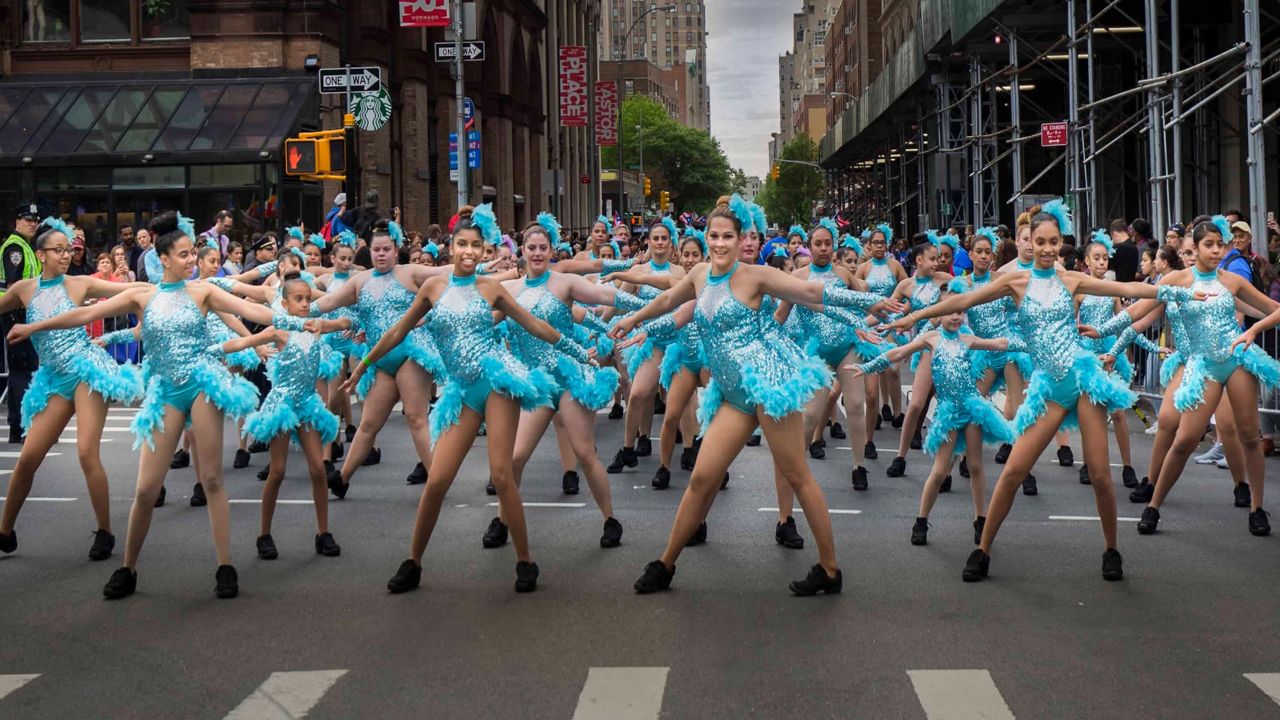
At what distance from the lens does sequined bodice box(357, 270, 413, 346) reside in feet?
37.7

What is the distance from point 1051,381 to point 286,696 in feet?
15.0

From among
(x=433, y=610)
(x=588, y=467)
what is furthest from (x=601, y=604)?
(x=588, y=467)

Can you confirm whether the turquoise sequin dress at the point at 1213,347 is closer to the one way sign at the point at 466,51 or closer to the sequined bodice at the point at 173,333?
the sequined bodice at the point at 173,333

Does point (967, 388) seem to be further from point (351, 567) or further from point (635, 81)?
point (635, 81)

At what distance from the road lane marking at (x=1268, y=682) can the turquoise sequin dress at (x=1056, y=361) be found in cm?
225

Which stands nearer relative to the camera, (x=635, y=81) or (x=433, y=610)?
(x=433, y=610)

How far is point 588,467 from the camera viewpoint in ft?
30.8

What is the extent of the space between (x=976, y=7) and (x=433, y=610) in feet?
86.3

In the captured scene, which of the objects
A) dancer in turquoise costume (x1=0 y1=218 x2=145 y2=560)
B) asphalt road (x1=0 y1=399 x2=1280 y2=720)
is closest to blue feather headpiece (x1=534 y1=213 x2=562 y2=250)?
asphalt road (x1=0 y1=399 x2=1280 y2=720)

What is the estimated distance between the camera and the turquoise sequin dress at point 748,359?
779 cm

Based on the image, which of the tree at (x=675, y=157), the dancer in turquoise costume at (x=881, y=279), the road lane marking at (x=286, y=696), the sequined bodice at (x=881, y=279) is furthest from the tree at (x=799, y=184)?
the road lane marking at (x=286, y=696)

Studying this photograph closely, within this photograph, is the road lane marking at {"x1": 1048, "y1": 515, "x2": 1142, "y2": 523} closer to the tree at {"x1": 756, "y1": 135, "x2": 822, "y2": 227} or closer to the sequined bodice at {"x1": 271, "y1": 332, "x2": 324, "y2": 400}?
the sequined bodice at {"x1": 271, "y1": 332, "x2": 324, "y2": 400}

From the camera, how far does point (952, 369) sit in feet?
32.4

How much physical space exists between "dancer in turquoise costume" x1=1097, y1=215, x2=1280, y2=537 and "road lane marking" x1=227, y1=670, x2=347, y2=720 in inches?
221
